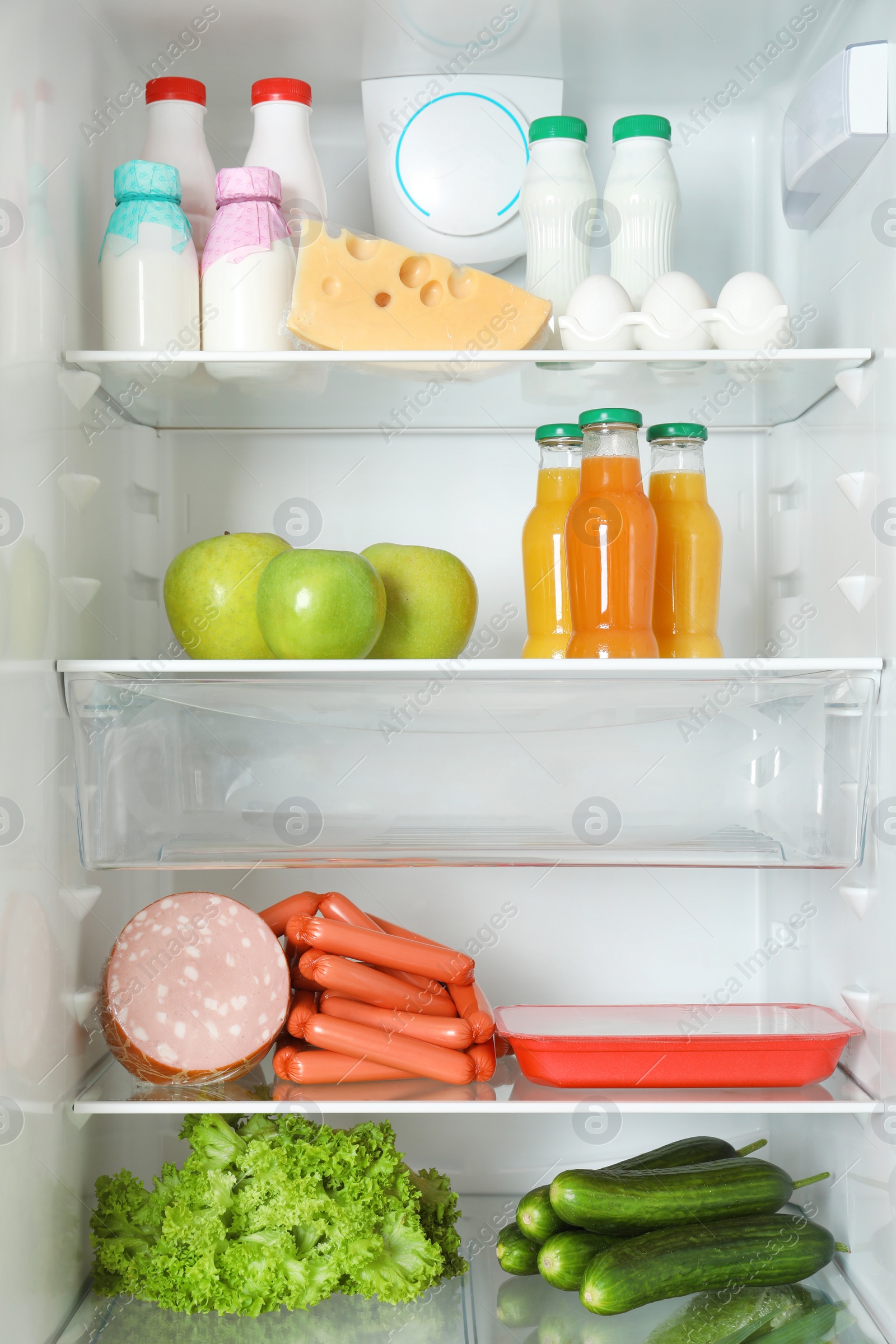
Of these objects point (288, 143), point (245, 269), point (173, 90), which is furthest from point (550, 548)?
point (173, 90)

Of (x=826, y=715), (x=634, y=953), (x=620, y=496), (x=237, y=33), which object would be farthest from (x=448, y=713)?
(x=237, y=33)

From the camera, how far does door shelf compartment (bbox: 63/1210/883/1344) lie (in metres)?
1.13

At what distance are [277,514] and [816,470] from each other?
692 mm

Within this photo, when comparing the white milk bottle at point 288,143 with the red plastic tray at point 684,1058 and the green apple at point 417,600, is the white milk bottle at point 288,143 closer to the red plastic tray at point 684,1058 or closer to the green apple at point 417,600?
the green apple at point 417,600

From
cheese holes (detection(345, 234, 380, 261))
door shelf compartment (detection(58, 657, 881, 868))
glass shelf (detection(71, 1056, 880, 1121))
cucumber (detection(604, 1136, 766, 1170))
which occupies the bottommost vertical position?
cucumber (detection(604, 1136, 766, 1170))

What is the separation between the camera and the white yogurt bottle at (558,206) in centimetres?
125

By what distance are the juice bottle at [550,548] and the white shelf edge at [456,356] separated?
11 cm

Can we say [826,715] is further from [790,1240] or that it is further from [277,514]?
[277,514]

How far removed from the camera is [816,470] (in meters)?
1.33

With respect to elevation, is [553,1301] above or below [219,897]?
below

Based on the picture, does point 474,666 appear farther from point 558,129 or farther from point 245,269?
point 558,129

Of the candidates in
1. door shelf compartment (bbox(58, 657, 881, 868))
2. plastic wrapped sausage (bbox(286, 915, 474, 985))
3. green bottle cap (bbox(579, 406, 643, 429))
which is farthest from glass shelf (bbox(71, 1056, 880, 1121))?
green bottle cap (bbox(579, 406, 643, 429))

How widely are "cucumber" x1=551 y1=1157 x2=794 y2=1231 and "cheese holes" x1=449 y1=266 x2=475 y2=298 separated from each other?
3.06 feet

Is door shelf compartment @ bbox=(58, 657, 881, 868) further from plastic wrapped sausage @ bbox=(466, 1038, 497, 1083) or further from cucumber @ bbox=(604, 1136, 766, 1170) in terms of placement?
cucumber @ bbox=(604, 1136, 766, 1170)
